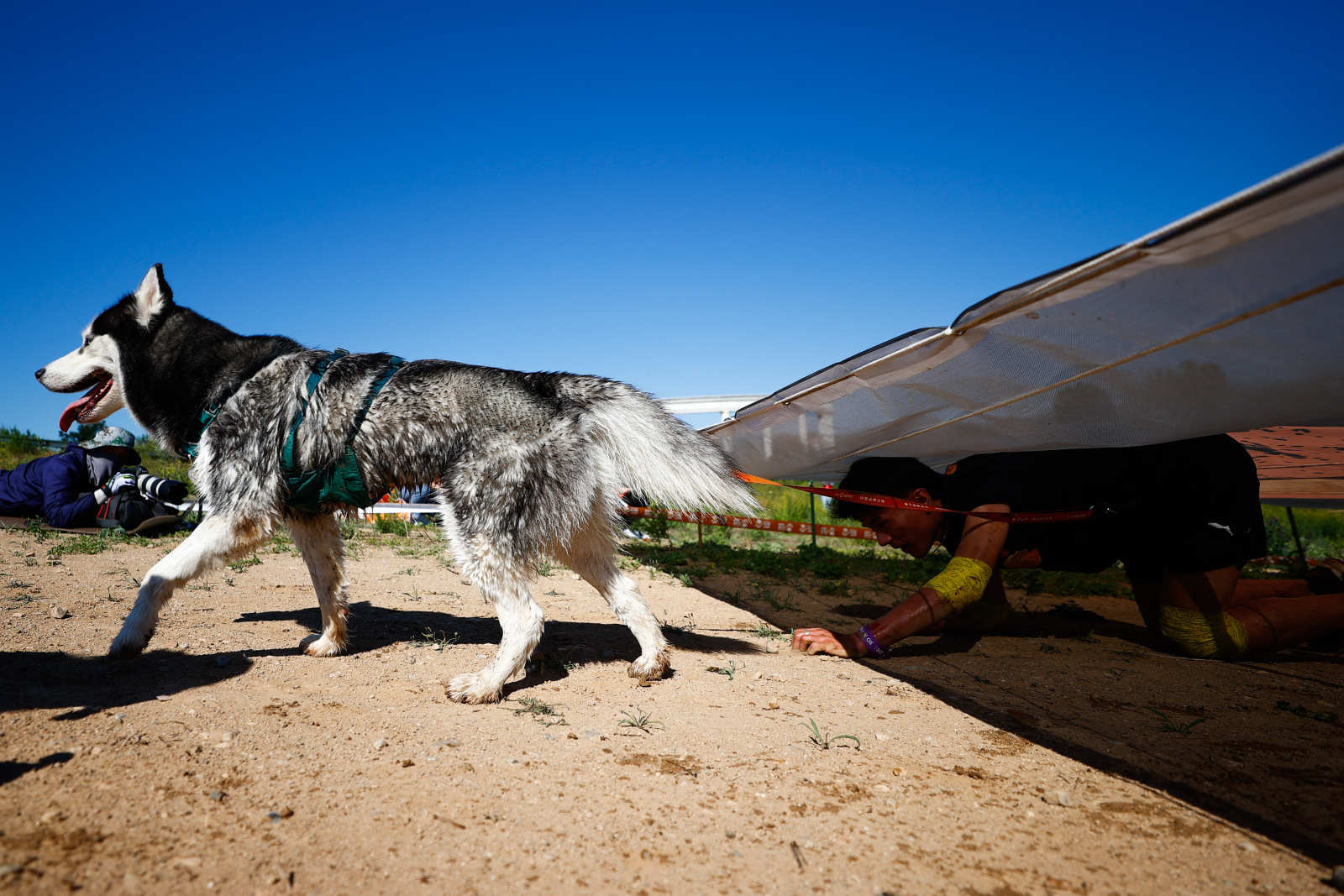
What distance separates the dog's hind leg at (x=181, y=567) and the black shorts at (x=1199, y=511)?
6.04 metres

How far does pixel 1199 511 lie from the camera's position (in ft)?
15.5

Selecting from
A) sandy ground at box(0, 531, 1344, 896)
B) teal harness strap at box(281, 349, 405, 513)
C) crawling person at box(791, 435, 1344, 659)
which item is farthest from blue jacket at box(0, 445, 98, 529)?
crawling person at box(791, 435, 1344, 659)

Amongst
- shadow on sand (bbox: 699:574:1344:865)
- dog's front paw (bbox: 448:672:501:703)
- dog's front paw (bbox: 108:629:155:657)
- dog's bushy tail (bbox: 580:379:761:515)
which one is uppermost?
dog's bushy tail (bbox: 580:379:761:515)

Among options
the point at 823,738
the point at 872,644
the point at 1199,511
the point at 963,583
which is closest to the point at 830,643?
the point at 872,644

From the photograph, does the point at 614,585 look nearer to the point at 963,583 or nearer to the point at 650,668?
the point at 650,668

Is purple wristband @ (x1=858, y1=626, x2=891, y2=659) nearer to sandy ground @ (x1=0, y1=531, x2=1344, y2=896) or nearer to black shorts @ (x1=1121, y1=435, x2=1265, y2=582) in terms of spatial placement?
sandy ground @ (x1=0, y1=531, x2=1344, y2=896)

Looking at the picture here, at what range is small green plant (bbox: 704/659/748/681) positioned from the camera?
4396 mm

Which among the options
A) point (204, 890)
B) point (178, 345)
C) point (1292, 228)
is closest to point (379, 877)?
point (204, 890)

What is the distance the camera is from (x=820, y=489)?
4.81 m

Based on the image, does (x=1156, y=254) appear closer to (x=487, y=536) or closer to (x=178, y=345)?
(x=487, y=536)

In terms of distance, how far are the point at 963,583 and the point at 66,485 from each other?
35.9 ft

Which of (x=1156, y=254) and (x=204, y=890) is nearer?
(x=204, y=890)

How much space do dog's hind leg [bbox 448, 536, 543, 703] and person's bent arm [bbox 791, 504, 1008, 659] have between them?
217cm

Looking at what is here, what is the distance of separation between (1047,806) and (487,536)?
2.97 m
